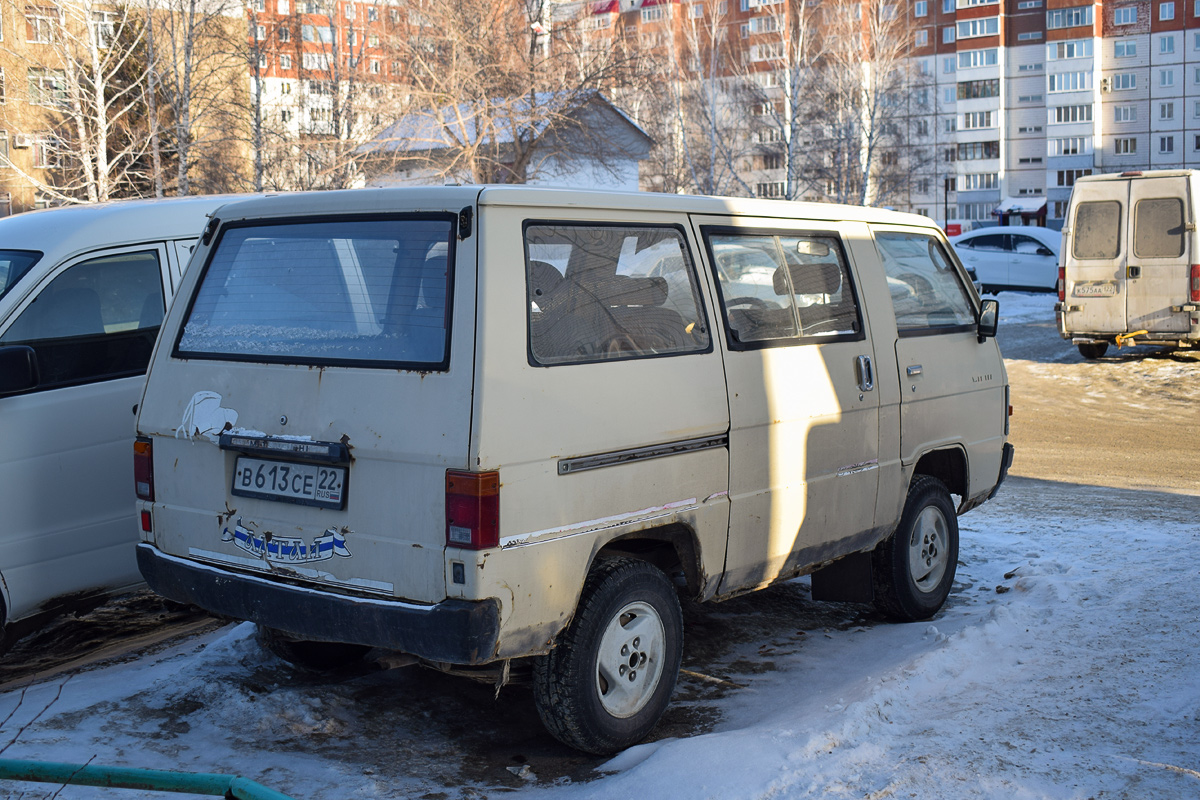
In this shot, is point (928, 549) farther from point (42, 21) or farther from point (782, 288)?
point (42, 21)

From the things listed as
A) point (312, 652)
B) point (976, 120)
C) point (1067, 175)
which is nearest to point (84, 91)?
point (312, 652)

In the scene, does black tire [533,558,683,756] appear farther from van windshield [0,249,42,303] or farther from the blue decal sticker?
van windshield [0,249,42,303]

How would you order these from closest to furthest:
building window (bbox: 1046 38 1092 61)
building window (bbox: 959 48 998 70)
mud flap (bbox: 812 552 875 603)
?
mud flap (bbox: 812 552 875 603) < building window (bbox: 1046 38 1092 61) < building window (bbox: 959 48 998 70)

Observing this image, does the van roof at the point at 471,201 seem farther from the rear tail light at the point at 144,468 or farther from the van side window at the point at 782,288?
the rear tail light at the point at 144,468

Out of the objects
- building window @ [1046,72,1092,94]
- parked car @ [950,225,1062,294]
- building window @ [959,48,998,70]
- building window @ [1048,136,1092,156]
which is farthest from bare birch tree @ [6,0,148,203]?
building window @ [1046,72,1092,94]

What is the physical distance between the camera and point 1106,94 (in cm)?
8081

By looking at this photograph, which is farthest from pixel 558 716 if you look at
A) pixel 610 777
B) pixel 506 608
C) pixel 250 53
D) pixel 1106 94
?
pixel 1106 94

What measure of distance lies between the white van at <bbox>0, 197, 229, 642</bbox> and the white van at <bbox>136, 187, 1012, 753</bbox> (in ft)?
3.18

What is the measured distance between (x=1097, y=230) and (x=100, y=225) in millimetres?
14767

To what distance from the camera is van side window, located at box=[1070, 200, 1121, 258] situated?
1616cm

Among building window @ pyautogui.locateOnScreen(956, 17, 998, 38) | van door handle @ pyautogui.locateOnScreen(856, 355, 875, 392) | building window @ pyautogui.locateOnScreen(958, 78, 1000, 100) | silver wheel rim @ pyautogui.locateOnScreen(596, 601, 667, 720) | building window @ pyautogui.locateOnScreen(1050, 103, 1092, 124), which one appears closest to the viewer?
silver wheel rim @ pyautogui.locateOnScreen(596, 601, 667, 720)

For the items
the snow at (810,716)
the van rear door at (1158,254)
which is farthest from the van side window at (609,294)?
the van rear door at (1158,254)

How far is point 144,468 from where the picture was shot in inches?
169

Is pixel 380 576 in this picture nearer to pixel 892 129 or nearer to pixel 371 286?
pixel 371 286
